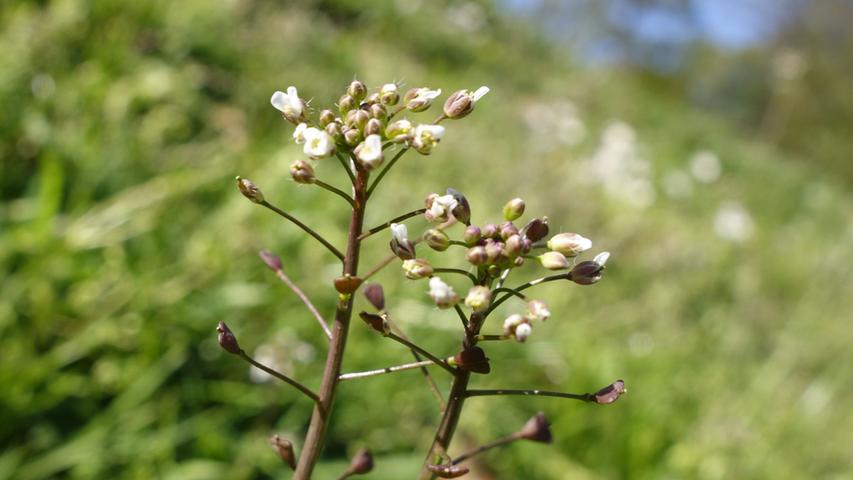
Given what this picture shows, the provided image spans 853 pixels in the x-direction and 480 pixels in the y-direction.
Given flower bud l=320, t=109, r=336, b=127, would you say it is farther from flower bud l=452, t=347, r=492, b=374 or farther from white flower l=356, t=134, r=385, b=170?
flower bud l=452, t=347, r=492, b=374

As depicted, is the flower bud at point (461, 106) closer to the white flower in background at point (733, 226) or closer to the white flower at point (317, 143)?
the white flower at point (317, 143)

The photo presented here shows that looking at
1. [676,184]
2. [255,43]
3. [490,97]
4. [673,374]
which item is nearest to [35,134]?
[255,43]

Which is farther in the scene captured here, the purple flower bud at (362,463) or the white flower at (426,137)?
the purple flower bud at (362,463)

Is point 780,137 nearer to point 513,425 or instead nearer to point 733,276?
point 733,276

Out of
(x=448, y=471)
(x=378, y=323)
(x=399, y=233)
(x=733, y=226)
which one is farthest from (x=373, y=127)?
(x=733, y=226)

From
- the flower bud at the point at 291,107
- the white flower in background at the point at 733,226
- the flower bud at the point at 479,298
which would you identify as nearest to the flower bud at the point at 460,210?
the flower bud at the point at 479,298
